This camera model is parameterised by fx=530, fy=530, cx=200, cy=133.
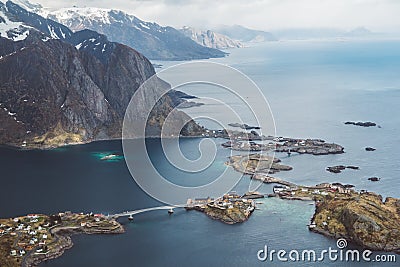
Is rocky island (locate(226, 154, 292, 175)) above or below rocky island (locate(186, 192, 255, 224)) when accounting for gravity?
above

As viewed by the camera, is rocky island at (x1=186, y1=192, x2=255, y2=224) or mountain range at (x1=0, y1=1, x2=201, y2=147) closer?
rocky island at (x1=186, y1=192, x2=255, y2=224)

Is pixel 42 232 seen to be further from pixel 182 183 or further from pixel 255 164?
pixel 255 164

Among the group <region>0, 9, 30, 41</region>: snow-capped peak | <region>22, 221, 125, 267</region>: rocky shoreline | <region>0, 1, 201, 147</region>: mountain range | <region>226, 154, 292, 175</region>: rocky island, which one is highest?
<region>0, 9, 30, 41</region>: snow-capped peak

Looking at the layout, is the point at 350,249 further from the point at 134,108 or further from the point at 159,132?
the point at 134,108

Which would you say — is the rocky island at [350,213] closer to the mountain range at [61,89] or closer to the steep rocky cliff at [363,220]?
the steep rocky cliff at [363,220]

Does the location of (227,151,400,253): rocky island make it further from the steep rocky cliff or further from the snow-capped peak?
the snow-capped peak

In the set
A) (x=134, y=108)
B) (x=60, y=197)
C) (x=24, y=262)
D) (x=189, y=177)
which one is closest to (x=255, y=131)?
(x=134, y=108)


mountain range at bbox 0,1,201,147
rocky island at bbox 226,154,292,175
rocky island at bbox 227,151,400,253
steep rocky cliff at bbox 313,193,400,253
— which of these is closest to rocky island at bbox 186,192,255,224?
rocky island at bbox 227,151,400,253
